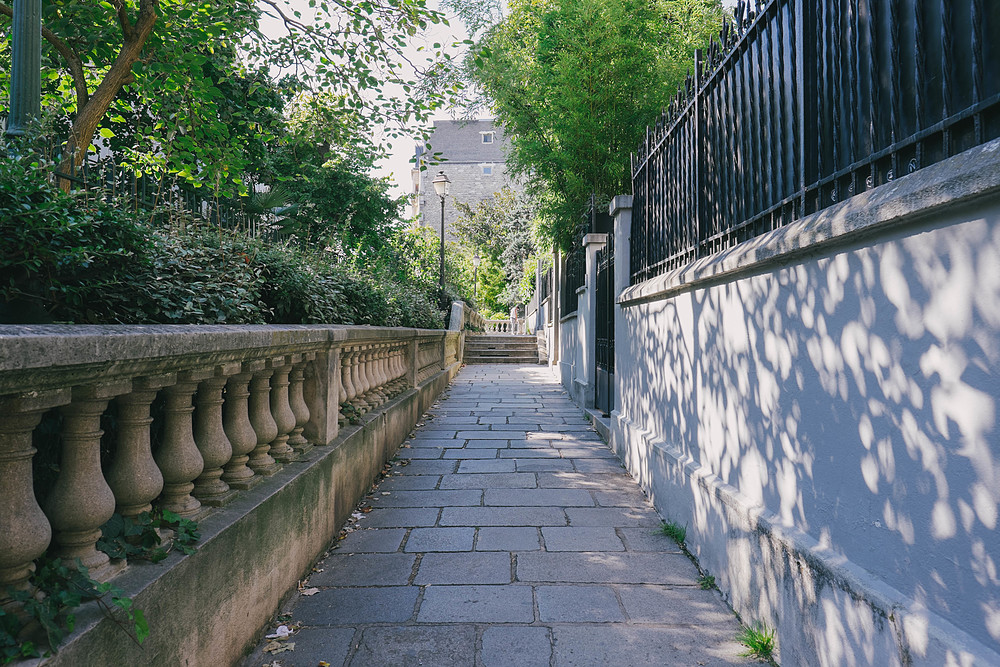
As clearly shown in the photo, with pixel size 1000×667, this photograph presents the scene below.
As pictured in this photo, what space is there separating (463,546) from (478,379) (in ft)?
36.8

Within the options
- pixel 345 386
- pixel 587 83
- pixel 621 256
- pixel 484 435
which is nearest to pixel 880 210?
pixel 345 386

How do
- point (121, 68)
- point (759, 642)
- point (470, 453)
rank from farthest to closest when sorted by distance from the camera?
point (121, 68)
point (470, 453)
point (759, 642)

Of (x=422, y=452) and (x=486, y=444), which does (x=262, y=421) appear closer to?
(x=422, y=452)

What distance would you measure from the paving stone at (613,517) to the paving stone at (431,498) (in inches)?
32.4

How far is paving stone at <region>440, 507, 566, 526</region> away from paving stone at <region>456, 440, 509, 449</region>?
2259 millimetres

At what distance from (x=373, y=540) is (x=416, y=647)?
57.5 inches

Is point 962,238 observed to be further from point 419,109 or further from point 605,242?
point 419,109

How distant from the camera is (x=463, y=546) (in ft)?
13.2

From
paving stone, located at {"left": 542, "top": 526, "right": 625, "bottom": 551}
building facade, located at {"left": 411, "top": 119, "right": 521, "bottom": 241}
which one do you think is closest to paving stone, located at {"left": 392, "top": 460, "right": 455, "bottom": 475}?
paving stone, located at {"left": 542, "top": 526, "right": 625, "bottom": 551}

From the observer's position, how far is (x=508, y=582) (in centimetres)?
344

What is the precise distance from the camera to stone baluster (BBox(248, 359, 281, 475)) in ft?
10.2

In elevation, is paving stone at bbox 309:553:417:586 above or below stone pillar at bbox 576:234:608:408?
below

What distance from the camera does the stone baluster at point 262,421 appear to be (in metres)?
3.09

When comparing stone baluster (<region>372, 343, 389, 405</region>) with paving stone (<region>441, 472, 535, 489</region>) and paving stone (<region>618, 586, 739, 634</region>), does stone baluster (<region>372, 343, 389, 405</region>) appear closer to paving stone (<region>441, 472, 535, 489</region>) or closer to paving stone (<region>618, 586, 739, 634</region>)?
paving stone (<region>441, 472, 535, 489</region>)
